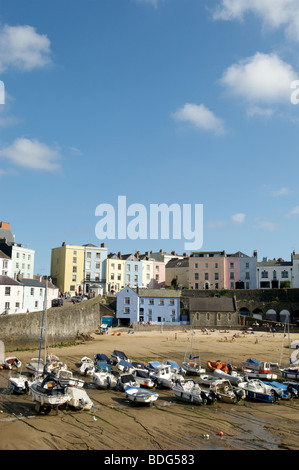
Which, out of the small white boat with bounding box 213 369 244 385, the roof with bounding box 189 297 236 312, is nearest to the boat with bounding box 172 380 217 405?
the small white boat with bounding box 213 369 244 385

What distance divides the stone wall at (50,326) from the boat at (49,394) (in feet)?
62.4

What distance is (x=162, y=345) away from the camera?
48.1 m

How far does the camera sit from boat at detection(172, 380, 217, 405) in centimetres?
2334

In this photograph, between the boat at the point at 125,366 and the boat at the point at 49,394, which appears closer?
the boat at the point at 49,394

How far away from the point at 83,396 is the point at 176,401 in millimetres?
6129

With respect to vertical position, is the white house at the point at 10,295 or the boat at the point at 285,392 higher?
the white house at the point at 10,295

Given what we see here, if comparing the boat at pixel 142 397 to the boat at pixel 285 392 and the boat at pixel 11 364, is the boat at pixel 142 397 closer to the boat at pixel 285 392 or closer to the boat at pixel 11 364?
the boat at pixel 285 392

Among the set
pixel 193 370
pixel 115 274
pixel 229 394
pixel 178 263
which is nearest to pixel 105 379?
pixel 229 394

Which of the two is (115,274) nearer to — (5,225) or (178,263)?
(178,263)

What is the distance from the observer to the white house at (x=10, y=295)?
48391 millimetres

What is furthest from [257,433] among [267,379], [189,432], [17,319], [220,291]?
[220,291]

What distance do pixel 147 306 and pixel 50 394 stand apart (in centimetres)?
4849

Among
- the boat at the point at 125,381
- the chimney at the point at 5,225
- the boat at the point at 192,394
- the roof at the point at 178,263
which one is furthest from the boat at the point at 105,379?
the roof at the point at 178,263
